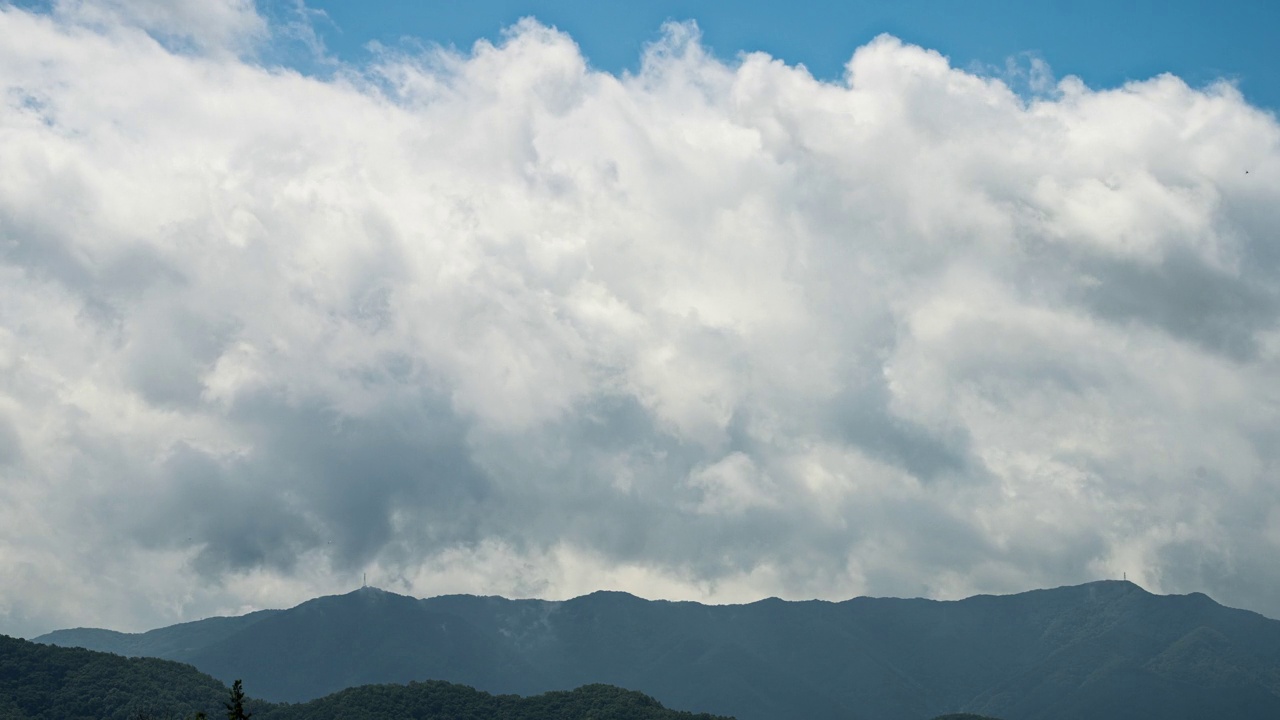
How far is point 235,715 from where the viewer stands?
5433 inches
